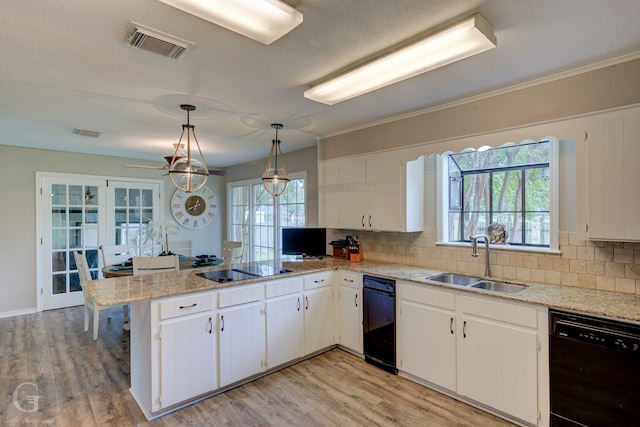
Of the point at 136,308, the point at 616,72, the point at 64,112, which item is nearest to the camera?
the point at 616,72

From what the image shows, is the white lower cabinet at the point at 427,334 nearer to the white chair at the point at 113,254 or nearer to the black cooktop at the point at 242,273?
the black cooktop at the point at 242,273

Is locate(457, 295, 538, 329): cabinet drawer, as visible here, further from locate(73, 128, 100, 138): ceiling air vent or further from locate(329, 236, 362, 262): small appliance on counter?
locate(73, 128, 100, 138): ceiling air vent

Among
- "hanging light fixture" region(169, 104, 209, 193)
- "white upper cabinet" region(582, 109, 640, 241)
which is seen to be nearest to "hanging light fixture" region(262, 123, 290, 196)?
"hanging light fixture" region(169, 104, 209, 193)

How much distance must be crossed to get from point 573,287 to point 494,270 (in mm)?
586

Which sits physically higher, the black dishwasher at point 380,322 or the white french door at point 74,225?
the white french door at point 74,225

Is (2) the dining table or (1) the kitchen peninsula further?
(2) the dining table

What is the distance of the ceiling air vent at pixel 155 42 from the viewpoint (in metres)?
1.80

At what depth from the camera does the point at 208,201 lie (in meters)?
6.84

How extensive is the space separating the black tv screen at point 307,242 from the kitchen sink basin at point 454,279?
1.59m

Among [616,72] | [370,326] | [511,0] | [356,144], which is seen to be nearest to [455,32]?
[511,0]

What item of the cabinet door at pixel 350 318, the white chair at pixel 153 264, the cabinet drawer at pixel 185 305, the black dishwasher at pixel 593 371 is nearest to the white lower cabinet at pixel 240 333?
the cabinet drawer at pixel 185 305

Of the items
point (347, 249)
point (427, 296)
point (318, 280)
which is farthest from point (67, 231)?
point (427, 296)

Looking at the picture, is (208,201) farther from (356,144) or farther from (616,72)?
(616,72)

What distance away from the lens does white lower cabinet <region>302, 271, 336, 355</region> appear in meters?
3.32
